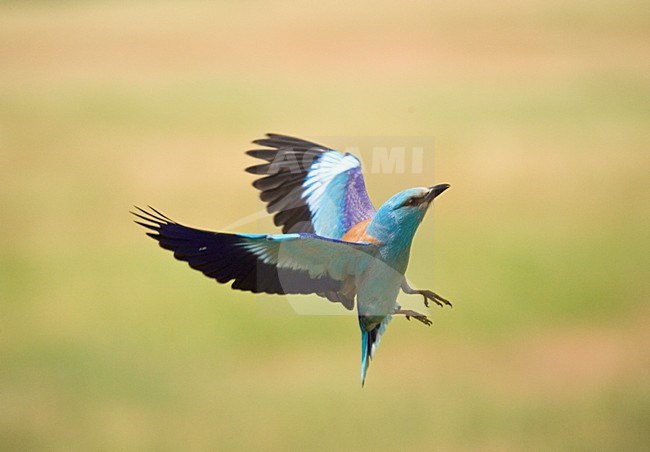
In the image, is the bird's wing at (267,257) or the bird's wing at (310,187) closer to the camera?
the bird's wing at (267,257)

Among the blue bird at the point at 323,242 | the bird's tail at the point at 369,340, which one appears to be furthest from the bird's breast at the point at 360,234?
the bird's tail at the point at 369,340

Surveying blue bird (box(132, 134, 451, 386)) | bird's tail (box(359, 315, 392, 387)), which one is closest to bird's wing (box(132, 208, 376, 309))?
blue bird (box(132, 134, 451, 386))

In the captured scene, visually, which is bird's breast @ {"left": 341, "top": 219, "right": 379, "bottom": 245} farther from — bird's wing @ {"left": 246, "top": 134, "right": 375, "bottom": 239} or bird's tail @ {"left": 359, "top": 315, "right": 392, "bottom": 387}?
bird's tail @ {"left": 359, "top": 315, "right": 392, "bottom": 387}

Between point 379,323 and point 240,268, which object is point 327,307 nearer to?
point 379,323

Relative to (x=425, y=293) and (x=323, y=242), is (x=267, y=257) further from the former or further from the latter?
(x=425, y=293)

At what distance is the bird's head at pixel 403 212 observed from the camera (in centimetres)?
99

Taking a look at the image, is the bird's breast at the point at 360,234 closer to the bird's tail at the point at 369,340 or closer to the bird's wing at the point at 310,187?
the bird's wing at the point at 310,187

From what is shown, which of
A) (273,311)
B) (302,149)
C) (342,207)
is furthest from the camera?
(273,311)

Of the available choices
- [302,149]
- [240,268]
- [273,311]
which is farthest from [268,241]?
[273,311]

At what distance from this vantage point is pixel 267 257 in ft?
3.32

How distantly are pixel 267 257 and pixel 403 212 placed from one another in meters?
0.16

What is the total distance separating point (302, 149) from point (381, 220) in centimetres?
25

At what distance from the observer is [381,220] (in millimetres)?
999

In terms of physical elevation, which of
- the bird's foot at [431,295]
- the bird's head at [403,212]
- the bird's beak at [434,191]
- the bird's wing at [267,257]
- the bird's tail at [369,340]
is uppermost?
the bird's beak at [434,191]
